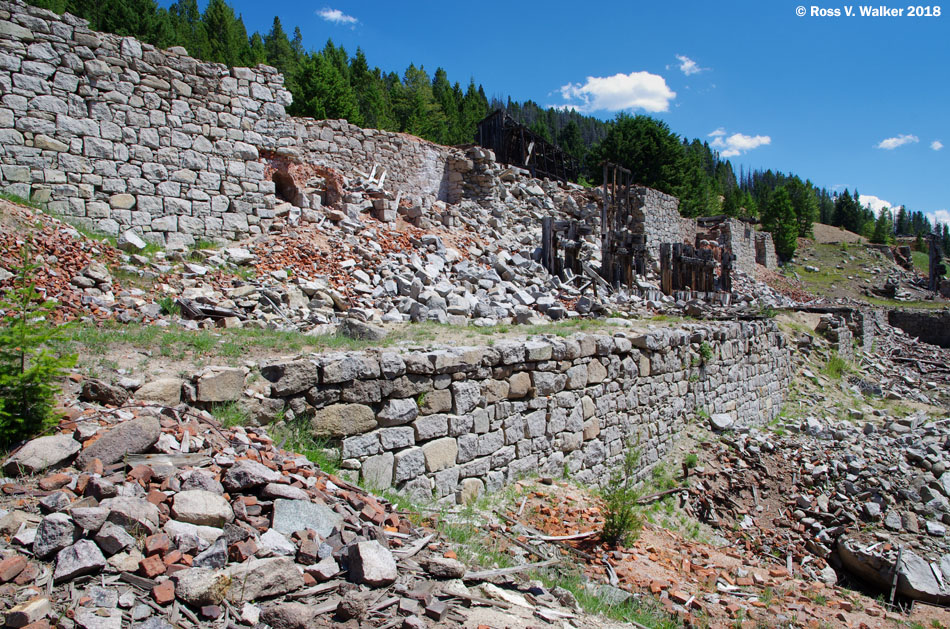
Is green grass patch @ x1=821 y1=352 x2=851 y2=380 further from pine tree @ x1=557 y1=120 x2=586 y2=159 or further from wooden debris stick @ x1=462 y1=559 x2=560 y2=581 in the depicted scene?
pine tree @ x1=557 y1=120 x2=586 y2=159

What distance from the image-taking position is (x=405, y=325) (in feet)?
30.5

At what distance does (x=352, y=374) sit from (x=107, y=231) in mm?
7543

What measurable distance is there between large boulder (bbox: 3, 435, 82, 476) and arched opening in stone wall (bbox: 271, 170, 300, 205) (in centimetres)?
1037

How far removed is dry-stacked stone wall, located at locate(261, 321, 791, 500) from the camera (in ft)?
16.8

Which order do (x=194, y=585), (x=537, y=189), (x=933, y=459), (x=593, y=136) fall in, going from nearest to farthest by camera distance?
(x=194, y=585), (x=933, y=459), (x=537, y=189), (x=593, y=136)

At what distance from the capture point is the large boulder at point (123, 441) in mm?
3254

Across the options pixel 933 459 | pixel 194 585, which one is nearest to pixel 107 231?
pixel 194 585

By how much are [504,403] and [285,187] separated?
31.1 ft

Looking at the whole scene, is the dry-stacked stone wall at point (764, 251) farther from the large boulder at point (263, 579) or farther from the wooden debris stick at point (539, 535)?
the large boulder at point (263, 579)

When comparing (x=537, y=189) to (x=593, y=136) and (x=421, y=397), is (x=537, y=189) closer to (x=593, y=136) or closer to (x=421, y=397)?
(x=421, y=397)

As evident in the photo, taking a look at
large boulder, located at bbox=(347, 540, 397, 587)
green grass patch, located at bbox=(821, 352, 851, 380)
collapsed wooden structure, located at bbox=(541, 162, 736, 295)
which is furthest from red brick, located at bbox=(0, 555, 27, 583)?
green grass patch, located at bbox=(821, 352, 851, 380)

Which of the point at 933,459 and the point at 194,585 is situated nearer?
the point at 194,585

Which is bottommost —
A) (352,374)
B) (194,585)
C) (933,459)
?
(933,459)

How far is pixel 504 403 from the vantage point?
657 cm
